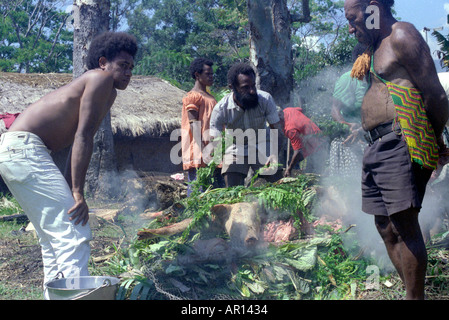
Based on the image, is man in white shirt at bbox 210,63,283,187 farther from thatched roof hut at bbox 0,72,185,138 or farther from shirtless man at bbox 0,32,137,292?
thatched roof hut at bbox 0,72,185,138

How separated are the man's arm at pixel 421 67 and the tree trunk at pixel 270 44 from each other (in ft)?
13.9

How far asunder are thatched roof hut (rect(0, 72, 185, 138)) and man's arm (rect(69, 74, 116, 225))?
693cm

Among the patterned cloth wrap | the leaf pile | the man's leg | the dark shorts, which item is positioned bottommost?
the leaf pile

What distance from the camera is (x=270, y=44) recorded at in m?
6.98

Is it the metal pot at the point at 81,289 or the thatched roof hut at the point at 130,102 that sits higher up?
the thatched roof hut at the point at 130,102

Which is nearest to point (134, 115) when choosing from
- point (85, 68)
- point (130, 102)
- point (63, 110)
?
point (130, 102)

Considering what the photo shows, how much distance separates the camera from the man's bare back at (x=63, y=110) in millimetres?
3043

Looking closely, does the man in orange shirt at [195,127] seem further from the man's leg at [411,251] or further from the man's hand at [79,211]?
the man's leg at [411,251]

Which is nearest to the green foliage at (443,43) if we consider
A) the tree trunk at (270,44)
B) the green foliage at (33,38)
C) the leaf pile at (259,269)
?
the tree trunk at (270,44)

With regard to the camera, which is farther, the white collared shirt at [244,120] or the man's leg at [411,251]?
the white collared shirt at [244,120]

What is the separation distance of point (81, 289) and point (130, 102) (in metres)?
8.87

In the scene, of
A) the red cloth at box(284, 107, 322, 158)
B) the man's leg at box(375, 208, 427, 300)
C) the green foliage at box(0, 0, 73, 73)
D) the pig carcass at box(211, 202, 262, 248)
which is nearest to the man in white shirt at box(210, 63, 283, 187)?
A: the red cloth at box(284, 107, 322, 158)

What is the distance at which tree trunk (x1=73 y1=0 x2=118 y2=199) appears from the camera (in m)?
7.91

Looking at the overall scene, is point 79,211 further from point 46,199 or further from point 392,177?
point 392,177
